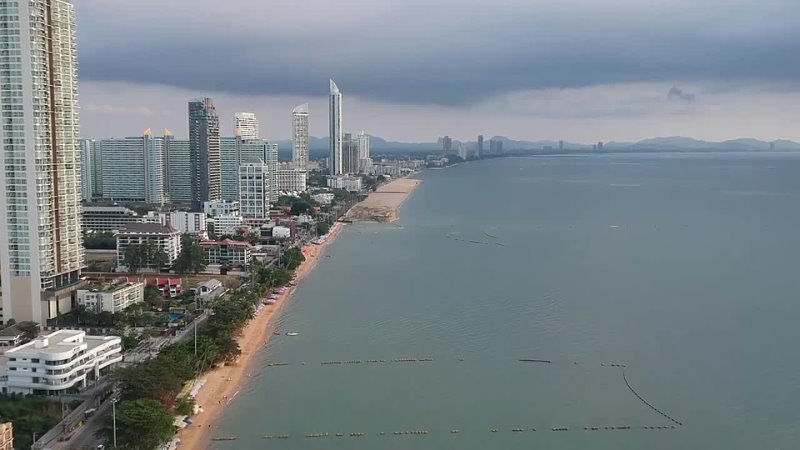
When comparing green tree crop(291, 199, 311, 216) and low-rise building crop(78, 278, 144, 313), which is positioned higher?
green tree crop(291, 199, 311, 216)

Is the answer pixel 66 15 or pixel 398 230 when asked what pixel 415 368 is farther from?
pixel 398 230

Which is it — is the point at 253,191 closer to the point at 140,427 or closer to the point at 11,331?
the point at 11,331

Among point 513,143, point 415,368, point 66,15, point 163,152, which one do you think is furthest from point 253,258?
point 513,143

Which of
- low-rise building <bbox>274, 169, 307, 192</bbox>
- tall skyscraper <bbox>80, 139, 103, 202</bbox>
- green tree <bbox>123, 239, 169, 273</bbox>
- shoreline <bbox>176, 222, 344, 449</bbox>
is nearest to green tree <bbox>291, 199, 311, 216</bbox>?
low-rise building <bbox>274, 169, 307, 192</bbox>

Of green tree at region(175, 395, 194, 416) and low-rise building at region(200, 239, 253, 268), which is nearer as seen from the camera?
green tree at region(175, 395, 194, 416)

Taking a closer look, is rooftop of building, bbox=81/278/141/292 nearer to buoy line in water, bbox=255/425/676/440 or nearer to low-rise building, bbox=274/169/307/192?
buoy line in water, bbox=255/425/676/440

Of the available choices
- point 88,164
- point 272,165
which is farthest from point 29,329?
point 272,165
